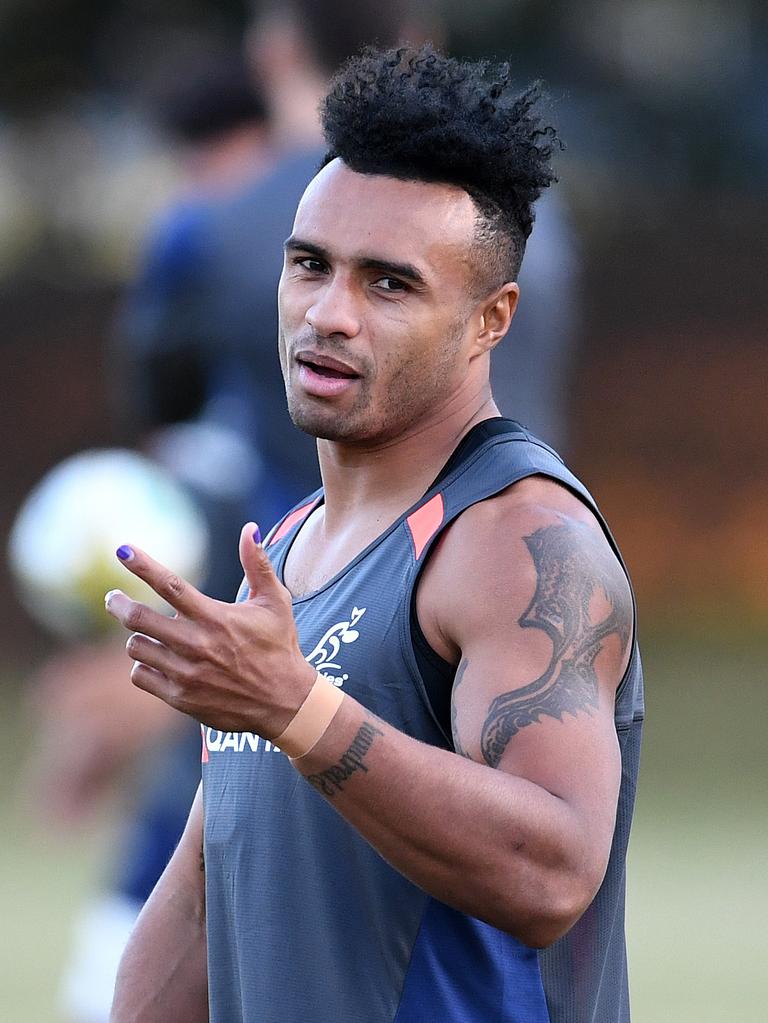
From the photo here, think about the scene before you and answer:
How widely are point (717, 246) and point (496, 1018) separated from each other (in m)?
12.4

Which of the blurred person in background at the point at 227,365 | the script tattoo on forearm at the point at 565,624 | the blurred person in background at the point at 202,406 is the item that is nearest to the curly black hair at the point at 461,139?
the script tattoo on forearm at the point at 565,624

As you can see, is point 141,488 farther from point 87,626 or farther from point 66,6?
point 66,6

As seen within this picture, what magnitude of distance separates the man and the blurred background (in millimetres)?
5843

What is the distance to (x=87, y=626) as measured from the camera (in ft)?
17.9

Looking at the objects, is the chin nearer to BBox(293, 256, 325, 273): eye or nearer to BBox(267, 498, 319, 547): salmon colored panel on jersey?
BBox(293, 256, 325, 273): eye

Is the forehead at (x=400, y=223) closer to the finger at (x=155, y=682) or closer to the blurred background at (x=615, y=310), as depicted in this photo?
the finger at (x=155, y=682)

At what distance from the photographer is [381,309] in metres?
2.94

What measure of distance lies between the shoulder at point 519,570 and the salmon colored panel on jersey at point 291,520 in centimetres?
66

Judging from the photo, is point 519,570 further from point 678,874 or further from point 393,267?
point 678,874

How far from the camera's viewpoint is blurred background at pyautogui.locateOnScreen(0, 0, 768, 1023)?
10.7m

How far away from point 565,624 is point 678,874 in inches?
247

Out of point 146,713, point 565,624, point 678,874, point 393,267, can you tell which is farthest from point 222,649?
point 678,874

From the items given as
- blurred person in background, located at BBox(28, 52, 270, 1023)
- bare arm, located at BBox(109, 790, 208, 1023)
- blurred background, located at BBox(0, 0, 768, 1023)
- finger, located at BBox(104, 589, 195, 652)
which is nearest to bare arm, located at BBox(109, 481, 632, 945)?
finger, located at BBox(104, 589, 195, 652)

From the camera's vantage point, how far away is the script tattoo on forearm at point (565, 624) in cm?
259
